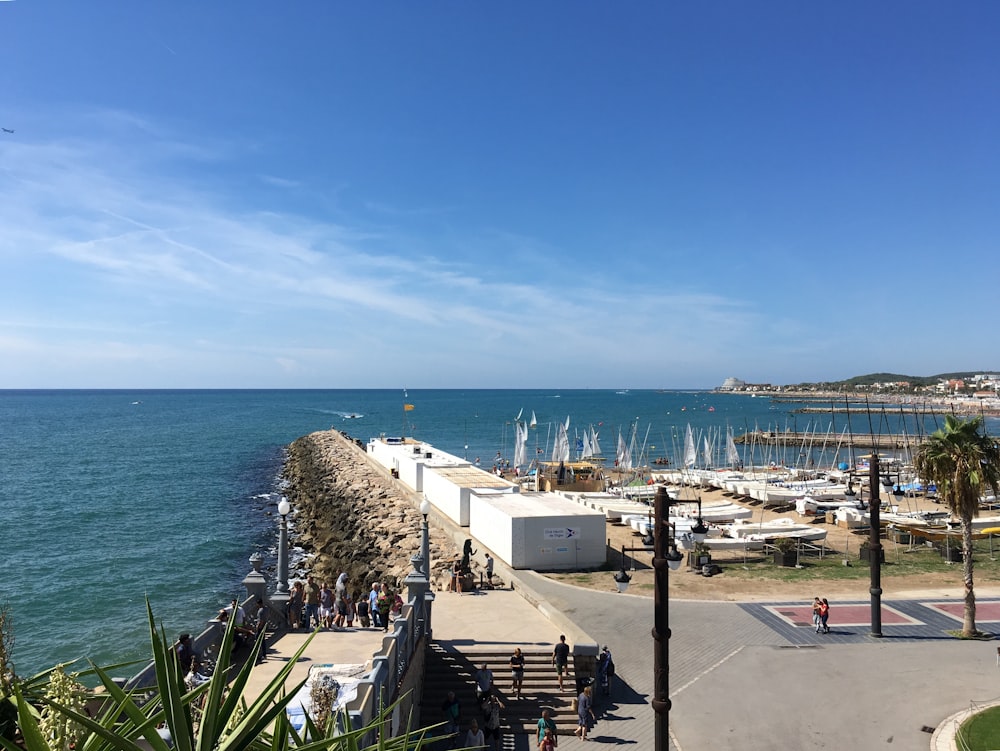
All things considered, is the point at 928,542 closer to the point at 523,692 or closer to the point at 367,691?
the point at 523,692

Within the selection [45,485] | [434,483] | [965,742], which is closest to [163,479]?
[45,485]

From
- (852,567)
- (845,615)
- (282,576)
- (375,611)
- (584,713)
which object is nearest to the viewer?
(584,713)

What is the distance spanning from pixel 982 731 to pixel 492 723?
10.3 m

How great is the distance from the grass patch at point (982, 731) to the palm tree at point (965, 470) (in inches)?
237

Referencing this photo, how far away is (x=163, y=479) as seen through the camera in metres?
69.6

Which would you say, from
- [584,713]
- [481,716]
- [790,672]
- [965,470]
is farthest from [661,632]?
[965,470]

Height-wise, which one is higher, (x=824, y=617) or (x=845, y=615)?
(x=824, y=617)

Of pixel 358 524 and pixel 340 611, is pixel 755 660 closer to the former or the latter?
pixel 340 611

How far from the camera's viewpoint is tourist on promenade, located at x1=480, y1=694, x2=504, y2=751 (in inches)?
604

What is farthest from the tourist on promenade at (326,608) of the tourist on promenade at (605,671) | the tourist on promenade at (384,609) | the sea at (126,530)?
the tourist on promenade at (605,671)

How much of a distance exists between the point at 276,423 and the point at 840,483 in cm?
13256

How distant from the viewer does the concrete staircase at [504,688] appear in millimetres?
16750

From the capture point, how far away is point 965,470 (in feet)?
67.3

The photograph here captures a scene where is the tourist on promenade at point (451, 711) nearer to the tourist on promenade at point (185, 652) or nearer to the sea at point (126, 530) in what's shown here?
the tourist on promenade at point (185, 652)
